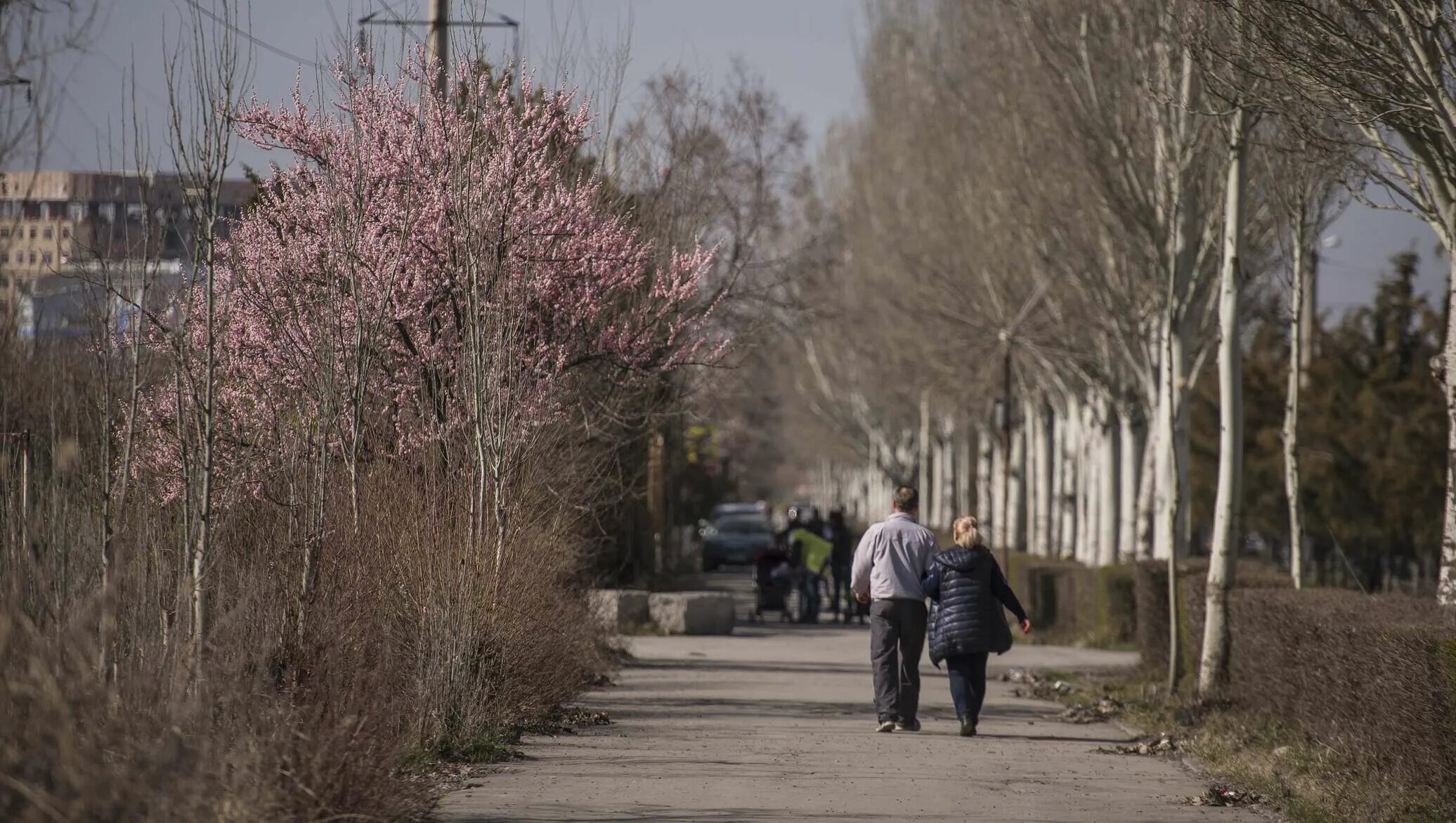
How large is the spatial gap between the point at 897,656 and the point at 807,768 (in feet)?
9.32

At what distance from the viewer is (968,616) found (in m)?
13.7

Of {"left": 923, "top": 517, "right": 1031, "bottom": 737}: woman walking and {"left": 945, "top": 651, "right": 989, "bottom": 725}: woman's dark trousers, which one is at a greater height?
{"left": 923, "top": 517, "right": 1031, "bottom": 737}: woman walking

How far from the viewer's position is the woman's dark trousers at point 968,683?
1376 cm

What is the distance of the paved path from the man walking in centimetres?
26

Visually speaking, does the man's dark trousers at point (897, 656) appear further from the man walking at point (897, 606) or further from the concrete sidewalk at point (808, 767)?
the concrete sidewalk at point (808, 767)

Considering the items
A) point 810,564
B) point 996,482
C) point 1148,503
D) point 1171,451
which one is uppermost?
point 996,482

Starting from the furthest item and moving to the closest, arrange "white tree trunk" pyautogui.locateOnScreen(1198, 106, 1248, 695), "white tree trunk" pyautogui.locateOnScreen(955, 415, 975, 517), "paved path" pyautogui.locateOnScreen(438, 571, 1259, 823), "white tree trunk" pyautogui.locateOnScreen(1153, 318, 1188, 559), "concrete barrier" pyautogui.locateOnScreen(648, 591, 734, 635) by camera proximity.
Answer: "white tree trunk" pyautogui.locateOnScreen(955, 415, 975, 517) < "concrete barrier" pyautogui.locateOnScreen(648, 591, 734, 635) < "white tree trunk" pyautogui.locateOnScreen(1153, 318, 1188, 559) < "white tree trunk" pyautogui.locateOnScreen(1198, 106, 1248, 695) < "paved path" pyautogui.locateOnScreen(438, 571, 1259, 823)

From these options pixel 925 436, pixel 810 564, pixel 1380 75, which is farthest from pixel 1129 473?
pixel 925 436

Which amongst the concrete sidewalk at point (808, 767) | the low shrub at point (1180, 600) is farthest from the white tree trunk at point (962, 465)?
the concrete sidewalk at point (808, 767)

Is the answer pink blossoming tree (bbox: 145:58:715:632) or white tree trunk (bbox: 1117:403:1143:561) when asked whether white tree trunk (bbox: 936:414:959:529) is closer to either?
white tree trunk (bbox: 1117:403:1143:561)

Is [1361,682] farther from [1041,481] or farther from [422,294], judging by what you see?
[1041,481]

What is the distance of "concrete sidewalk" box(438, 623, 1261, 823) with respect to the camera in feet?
30.7

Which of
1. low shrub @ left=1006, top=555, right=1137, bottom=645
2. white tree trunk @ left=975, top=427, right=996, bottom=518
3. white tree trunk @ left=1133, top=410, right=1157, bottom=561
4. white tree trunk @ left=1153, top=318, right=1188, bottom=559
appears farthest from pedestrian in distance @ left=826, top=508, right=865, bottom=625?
white tree trunk @ left=975, top=427, right=996, bottom=518

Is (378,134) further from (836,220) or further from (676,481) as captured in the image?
(836,220)
